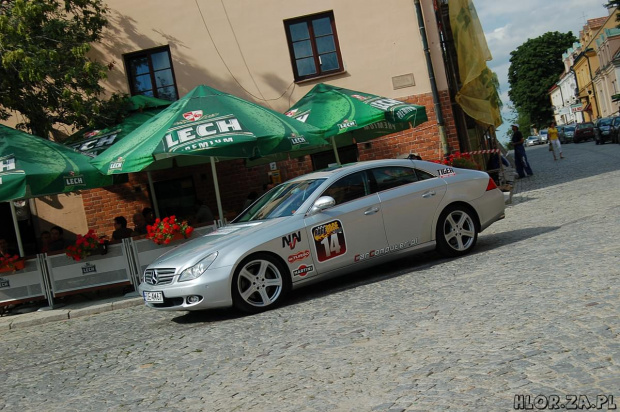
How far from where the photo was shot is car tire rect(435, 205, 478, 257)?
9.88m

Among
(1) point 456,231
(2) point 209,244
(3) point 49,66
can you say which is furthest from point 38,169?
(1) point 456,231

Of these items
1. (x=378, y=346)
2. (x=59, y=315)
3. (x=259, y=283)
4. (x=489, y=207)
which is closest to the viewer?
(x=378, y=346)

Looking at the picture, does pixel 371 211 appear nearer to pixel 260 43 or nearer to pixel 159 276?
pixel 159 276

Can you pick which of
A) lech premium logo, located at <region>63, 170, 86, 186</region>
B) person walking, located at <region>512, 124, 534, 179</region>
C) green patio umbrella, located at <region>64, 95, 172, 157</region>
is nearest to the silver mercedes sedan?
lech premium logo, located at <region>63, 170, 86, 186</region>

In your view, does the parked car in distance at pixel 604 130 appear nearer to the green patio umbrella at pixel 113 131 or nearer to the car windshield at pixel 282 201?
the green patio umbrella at pixel 113 131

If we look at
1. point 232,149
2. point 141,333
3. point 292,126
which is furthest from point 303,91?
point 141,333

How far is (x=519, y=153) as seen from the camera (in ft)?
82.5

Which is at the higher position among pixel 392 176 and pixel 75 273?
pixel 392 176

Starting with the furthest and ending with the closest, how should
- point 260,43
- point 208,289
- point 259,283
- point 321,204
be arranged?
point 260,43, point 321,204, point 259,283, point 208,289

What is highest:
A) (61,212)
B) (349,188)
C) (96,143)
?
(96,143)

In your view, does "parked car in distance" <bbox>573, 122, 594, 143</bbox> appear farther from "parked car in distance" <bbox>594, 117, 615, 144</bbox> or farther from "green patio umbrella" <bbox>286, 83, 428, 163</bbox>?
"green patio umbrella" <bbox>286, 83, 428, 163</bbox>

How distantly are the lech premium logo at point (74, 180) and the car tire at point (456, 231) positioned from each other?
19.1 feet

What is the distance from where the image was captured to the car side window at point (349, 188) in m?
9.21

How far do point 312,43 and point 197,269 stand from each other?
1157 centimetres
